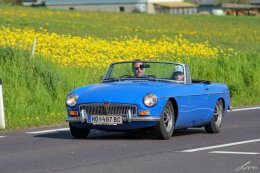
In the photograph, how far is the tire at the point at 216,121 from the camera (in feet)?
50.5

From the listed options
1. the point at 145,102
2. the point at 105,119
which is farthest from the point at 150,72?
the point at 105,119

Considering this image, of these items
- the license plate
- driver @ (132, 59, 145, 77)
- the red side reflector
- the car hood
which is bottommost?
the license plate

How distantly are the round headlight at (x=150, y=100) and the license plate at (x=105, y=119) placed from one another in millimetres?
445

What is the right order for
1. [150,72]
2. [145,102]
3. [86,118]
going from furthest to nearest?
[150,72]
[86,118]
[145,102]

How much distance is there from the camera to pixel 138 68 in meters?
15.0

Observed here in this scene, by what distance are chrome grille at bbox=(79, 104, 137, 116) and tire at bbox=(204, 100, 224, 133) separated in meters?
2.29

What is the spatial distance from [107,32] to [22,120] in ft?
125

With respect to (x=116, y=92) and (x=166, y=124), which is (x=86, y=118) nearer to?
(x=116, y=92)

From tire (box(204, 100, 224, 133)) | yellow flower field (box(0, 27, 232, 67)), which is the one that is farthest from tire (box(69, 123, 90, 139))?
yellow flower field (box(0, 27, 232, 67))

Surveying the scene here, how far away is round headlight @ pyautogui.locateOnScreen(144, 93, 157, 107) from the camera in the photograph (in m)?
13.5

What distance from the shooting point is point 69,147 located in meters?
12.8

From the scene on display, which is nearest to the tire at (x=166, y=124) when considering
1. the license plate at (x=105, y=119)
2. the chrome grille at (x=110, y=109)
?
the chrome grille at (x=110, y=109)

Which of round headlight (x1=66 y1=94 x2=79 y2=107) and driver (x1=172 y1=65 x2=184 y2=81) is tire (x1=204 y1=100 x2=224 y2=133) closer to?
driver (x1=172 y1=65 x2=184 y2=81)

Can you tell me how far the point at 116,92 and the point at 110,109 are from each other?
11.3 inches
